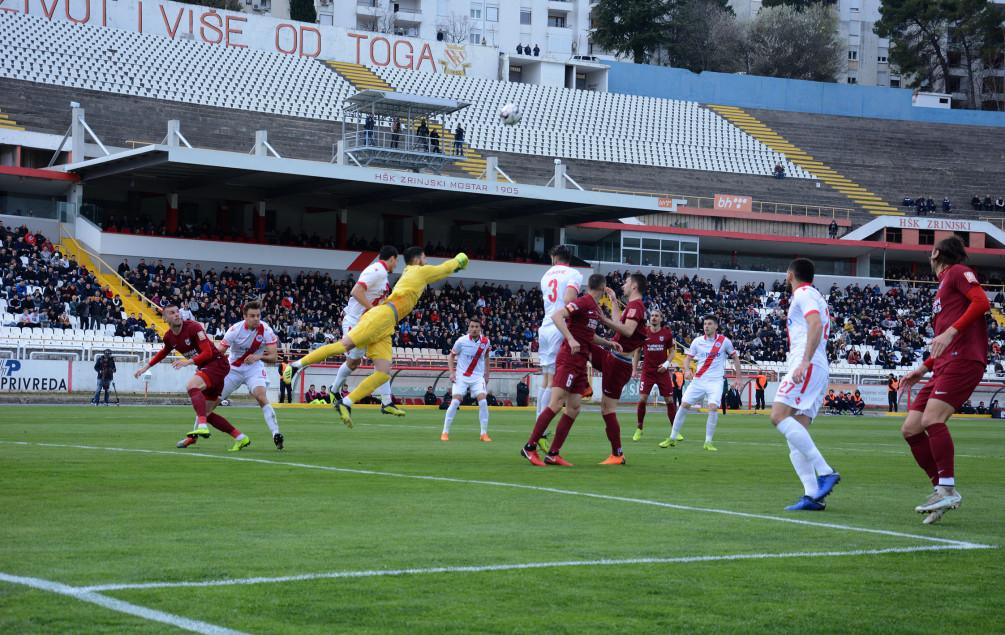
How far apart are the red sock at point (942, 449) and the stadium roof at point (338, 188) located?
4461cm

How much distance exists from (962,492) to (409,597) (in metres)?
8.82

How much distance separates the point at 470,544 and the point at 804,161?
3157 inches

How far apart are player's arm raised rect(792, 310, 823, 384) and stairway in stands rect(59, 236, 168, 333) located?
123ft

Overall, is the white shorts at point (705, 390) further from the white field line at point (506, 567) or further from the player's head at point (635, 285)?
the white field line at point (506, 567)

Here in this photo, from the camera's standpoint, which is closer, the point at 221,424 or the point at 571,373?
the point at 571,373

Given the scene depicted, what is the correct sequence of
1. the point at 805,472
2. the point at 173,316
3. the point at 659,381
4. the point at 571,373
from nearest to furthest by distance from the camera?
the point at 805,472 < the point at 571,373 < the point at 173,316 < the point at 659,381

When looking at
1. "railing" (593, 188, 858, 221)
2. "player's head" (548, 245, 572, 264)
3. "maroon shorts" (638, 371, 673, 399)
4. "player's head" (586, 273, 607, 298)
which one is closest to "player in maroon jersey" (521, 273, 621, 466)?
"player's head" (586, 273, 607, 298)

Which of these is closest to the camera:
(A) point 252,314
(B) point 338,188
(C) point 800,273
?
(C) point 800,273

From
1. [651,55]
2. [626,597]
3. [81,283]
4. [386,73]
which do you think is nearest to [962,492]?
[626,597]

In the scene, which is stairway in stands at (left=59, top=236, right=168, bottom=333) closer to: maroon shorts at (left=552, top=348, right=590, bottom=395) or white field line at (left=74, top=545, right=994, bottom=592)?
maroon shorts at (left=552, top=348, right=590, bottom=395)

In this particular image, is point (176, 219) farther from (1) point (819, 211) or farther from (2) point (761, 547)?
(2) point (761, 547)

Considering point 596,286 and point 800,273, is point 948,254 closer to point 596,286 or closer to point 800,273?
point 800,273

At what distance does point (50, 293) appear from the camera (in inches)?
1811

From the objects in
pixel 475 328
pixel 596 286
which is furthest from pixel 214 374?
pixel 475 328
